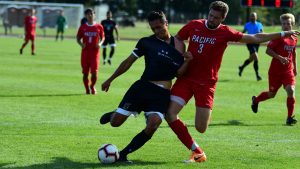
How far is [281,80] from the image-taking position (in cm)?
1427

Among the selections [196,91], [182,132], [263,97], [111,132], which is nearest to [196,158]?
[182,132]

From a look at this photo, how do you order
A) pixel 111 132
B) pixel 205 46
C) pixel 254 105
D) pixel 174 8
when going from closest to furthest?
pixel 205 46 → pixel 111 132 → pixel 254 105 → pixel 174 8

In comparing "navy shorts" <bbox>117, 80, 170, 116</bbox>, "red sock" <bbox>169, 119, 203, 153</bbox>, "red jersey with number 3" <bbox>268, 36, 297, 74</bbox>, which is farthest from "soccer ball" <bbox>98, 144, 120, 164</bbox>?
"red jersey with number 3" <bbox>268, 36, 297, 74</bbox>

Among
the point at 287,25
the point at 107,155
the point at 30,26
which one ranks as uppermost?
the point at 287,25

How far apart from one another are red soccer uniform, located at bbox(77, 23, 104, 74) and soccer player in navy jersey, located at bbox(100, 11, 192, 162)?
917cm

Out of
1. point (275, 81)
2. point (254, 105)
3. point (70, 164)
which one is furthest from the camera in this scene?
point (254, 105)

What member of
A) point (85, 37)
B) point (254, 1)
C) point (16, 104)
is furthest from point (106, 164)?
point (254, 1)

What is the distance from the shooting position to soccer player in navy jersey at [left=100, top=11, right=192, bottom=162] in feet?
30.9

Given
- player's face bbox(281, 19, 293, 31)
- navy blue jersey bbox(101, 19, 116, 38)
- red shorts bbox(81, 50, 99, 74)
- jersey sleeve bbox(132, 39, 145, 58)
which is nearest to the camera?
jersey sleeve bbox(132, 39, 145, 58)

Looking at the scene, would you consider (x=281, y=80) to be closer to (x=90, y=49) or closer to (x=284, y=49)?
(x=284, y=49)

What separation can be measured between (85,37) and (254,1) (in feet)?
41.3

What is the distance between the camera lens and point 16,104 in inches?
623

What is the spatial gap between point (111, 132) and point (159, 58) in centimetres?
299

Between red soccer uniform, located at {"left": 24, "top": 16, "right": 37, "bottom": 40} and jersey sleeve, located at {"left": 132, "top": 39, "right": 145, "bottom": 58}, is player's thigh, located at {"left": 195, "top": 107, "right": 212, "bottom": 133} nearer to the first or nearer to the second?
jersey sleeve, located at {"left": 132, "top": 39, "right": 145, "bottom": 58}
